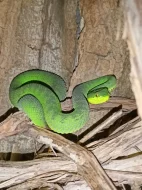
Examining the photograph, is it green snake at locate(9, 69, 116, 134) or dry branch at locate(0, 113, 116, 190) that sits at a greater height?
green snake at locate(9, 69, 116, 134)

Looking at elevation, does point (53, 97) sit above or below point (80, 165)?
above

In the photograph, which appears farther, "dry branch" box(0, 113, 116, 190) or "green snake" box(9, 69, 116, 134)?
"green snake" box(9, 69, 116, 134)

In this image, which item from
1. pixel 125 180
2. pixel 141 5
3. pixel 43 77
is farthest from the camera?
pixel 43 77

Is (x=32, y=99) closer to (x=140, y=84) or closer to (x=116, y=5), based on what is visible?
(x=116, y=5)

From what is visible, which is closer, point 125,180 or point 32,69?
point 125,180

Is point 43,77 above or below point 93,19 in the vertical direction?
below

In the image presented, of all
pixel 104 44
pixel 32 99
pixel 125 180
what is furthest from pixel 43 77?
pixel 125 180

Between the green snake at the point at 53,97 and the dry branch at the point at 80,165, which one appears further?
the green snake at the point at 53,97

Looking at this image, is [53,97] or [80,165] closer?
[80,165]
